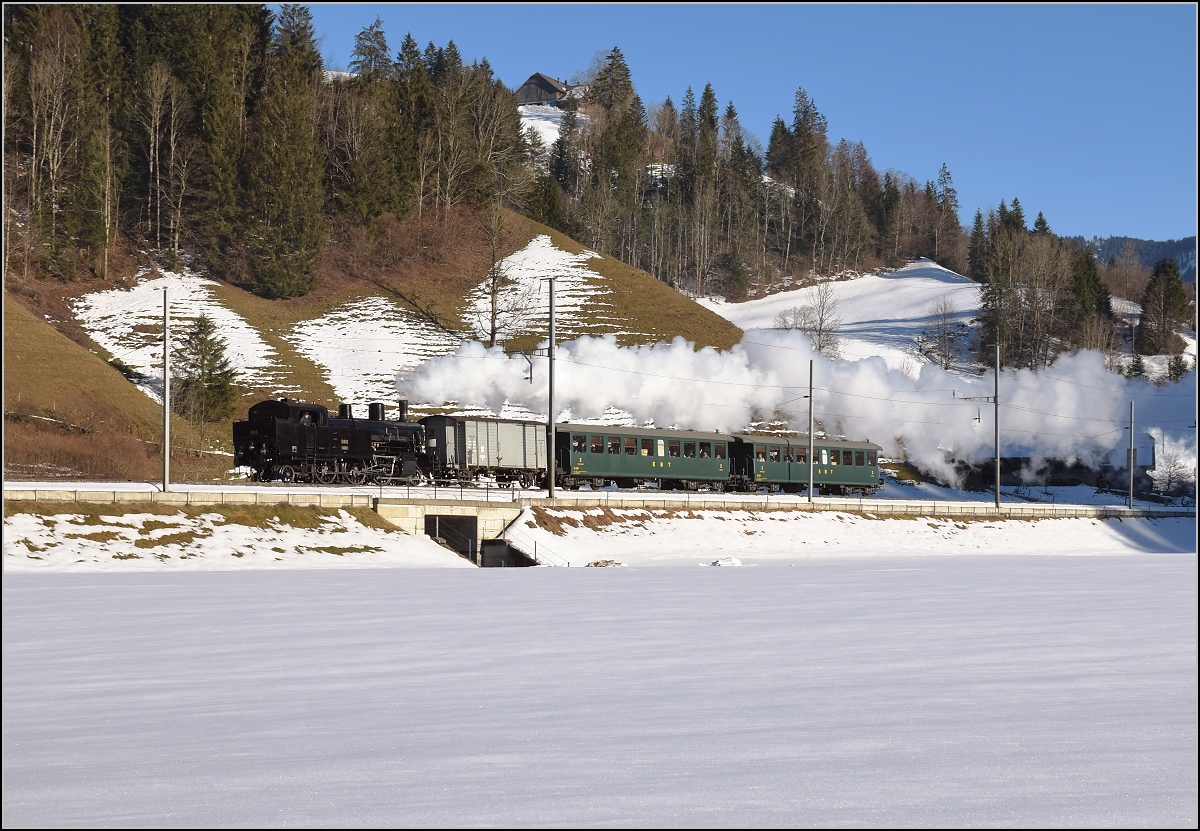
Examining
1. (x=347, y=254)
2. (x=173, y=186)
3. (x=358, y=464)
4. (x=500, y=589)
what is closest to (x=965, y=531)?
(x=358, y=464)

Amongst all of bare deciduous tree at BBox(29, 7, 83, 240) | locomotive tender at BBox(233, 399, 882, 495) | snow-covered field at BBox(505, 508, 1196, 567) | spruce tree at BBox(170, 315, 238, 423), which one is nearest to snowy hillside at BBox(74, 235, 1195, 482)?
spruce tree at BBox(170, 315, 238, 423)

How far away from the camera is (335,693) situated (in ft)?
31.8

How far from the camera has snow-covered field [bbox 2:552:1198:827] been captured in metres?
6.17

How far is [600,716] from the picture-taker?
866 cm

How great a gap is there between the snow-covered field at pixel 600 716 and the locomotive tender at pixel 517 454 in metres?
27.6

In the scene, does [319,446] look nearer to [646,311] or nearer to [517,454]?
[517,454]

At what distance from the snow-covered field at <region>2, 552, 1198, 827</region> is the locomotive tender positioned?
27630mm

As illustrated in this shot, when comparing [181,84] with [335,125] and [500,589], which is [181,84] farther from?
[500,589]

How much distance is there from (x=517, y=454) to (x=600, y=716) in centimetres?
4471

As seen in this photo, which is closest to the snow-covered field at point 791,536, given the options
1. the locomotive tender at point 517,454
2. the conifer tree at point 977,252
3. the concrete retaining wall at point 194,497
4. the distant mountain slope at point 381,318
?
the concrete retaining wall at point 194,497

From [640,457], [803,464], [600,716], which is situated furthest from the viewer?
[803,464]

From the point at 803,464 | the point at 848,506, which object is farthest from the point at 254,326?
the point at 848,506

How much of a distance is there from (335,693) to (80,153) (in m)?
89.8

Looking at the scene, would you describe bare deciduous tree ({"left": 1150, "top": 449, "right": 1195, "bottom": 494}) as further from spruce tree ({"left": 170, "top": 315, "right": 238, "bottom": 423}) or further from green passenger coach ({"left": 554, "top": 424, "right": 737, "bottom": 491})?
spruce tree ({"left": 170, "top": 315, "right": 238, "bottom": 423})
